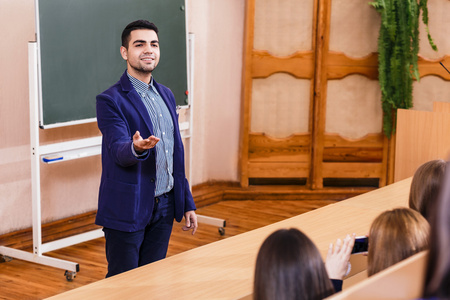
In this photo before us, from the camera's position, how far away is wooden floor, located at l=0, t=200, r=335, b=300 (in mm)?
3473

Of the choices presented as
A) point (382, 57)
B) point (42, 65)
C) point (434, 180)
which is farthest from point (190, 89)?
point (434, 180)

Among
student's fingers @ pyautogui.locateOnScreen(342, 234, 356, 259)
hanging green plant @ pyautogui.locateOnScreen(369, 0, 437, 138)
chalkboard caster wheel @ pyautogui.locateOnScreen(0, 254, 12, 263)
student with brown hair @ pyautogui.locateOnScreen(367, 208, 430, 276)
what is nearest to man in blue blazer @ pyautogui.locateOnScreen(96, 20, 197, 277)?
student's fingers @ pyautogui.locateOnScreen(342, 234, 356, 259)

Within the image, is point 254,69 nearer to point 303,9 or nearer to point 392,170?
point 303,9

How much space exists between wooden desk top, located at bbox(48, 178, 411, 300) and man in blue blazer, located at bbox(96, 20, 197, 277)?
0.31 metres

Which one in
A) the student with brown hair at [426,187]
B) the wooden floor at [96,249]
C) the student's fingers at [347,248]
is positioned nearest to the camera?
the student's fingers at [347,248]

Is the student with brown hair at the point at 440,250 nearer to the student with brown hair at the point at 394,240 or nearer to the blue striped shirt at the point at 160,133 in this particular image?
the student with brown hair at the point at 394,240

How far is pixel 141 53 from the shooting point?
8.12 ft

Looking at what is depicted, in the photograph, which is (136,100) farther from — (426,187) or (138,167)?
(426,187)

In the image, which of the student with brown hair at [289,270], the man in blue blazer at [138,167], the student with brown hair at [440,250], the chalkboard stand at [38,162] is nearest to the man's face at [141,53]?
the man in blue blazer at [138,167]

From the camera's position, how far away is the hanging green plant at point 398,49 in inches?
210

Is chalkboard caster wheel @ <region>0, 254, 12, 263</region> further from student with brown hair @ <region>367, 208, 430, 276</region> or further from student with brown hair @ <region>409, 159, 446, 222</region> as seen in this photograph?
student with brown hair @ <region>367, 208, 430, 276</region>

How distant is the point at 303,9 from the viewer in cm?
547

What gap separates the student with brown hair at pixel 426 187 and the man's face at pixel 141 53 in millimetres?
1077

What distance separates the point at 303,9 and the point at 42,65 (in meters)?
2.64
